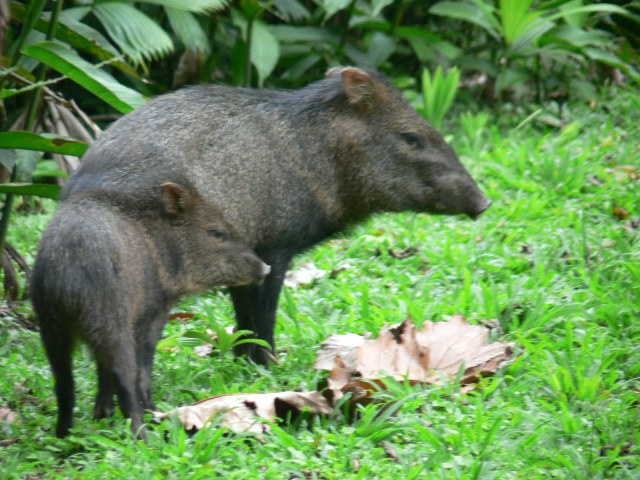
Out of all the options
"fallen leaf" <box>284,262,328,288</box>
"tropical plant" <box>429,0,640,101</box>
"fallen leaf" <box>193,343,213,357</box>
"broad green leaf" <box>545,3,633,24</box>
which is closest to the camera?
"fallen leaf" <box>193,343,213,357</box>

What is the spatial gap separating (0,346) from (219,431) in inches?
68.9

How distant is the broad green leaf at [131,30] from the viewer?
6.22m

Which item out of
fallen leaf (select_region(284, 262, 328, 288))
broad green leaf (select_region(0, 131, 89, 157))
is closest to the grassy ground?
fallen leaf (select_region(284, 262, 328, 288))

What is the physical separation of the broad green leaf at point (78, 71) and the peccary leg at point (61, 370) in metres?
1.38

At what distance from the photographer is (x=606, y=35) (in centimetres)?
832

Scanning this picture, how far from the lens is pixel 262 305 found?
14.5ft

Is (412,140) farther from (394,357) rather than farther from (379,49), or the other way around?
(379,49)

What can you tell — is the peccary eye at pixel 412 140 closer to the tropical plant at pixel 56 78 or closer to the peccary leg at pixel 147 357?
the tropical plant at pixel 56 78

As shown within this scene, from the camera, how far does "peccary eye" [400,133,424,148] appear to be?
4.74 metres

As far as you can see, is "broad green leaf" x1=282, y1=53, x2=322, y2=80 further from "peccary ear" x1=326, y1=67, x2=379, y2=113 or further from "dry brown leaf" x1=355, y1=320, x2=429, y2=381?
"dry brown leaf" x1=355, y1=320, x2=429, y2=381

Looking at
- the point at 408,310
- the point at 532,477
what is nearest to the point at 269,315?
the point at 408,310

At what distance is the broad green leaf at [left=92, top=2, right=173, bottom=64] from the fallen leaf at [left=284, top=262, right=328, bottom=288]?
187cm

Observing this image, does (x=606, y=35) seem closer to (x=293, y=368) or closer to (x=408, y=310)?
(x=408, y=310)

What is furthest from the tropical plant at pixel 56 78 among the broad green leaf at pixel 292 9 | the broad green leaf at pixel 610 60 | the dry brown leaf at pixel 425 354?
the broad green leaf at pixel 610 60
